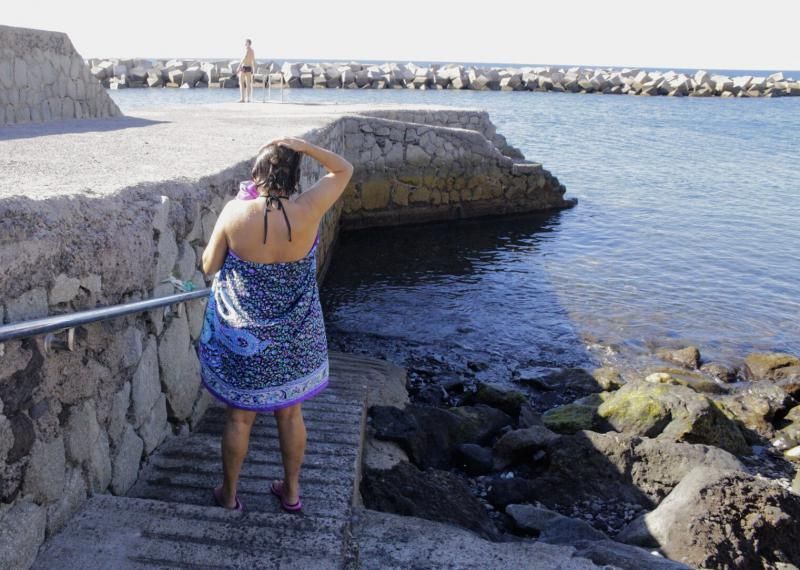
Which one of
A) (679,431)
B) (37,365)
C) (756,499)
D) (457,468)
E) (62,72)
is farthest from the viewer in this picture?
(62,72)

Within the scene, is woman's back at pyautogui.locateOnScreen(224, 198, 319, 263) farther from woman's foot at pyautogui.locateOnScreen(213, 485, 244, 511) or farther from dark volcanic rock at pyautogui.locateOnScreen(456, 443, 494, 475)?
dark volcanic rock at pyautogui.locateOnScreen(456, 443, 494, 475)

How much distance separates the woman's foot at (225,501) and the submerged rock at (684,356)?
667 centimetres

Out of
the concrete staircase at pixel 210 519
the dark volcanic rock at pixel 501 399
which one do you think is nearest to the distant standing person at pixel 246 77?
the dark volcanic rock at pixel 501 399

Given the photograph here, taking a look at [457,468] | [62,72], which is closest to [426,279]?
[62,72]

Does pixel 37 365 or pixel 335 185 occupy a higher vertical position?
pixel 335 185

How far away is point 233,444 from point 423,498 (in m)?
1.61

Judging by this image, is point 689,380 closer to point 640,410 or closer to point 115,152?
point 640,410

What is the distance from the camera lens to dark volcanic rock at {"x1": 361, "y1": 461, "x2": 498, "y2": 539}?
4117mm

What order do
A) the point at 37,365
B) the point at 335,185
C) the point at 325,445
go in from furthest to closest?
the point at 325,445 < the point at 335,185 < the point at 37,365

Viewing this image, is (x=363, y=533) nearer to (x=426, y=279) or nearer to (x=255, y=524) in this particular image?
(x=255, y=524)

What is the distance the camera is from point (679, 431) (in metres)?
5.88

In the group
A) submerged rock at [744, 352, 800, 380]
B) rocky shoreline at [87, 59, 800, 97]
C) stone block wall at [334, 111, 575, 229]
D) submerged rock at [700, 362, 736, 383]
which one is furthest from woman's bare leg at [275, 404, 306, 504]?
rocky shoreline at [87, 59, 800, 97]

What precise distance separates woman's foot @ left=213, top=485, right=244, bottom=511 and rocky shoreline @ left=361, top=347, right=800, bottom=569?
113 cm

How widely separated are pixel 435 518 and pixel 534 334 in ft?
18.2
